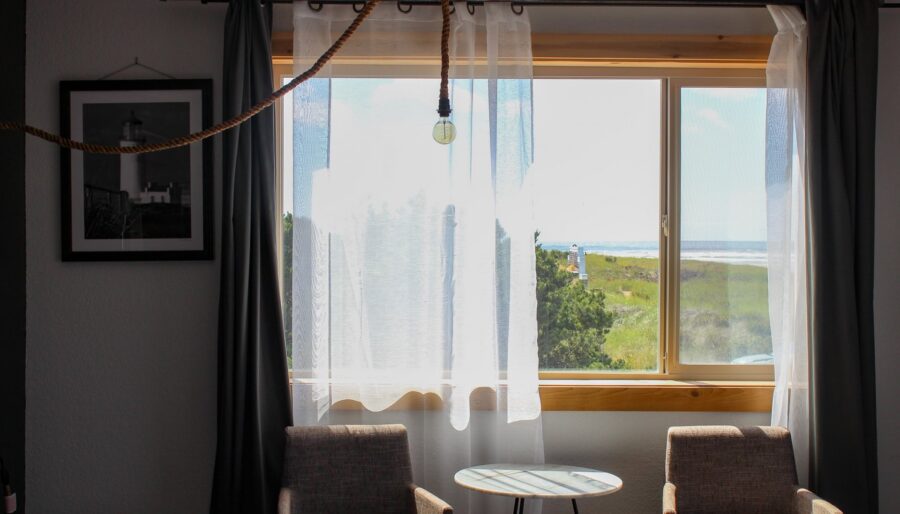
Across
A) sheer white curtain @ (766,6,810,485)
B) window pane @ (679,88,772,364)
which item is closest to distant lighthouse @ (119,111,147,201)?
window pane @ (679,88,772,364)

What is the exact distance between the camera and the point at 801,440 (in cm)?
333

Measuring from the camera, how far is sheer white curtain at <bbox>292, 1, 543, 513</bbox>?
3289mm

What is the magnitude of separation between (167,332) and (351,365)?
767 mm

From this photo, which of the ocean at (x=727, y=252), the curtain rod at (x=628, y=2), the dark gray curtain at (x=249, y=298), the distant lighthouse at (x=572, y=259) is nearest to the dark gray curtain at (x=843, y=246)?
the curtain rod at (x=628, y=2)

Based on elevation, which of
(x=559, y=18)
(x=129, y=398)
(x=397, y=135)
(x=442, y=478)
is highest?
(x=559, y=18)

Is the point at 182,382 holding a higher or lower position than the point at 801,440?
higher

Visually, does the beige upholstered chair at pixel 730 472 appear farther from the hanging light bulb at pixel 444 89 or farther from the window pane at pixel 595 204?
the hanging light bulb at pixel 444 89

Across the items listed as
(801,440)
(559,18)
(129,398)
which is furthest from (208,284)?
(801,440)

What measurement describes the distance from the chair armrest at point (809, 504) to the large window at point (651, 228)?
2.00 ft

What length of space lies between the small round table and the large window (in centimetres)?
51

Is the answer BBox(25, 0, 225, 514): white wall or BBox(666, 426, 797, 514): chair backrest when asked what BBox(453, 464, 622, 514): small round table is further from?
BBox(25, 0, 225, 514): white wall

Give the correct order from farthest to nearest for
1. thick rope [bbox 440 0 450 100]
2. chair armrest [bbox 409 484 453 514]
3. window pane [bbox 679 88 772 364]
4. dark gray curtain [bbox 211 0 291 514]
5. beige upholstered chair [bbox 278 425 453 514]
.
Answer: window pane [bbox 679 88 772 364] < dark gray curtain [bbox 211 0 291 514] < beige upholstered chair [bbox 278 425 453 514] < chair armrest [bbox 409 484 453 514] < thick rope [bbox 440 0 450 100]

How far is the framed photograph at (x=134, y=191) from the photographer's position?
132 inches

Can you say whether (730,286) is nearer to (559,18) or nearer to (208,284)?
(559,18)
